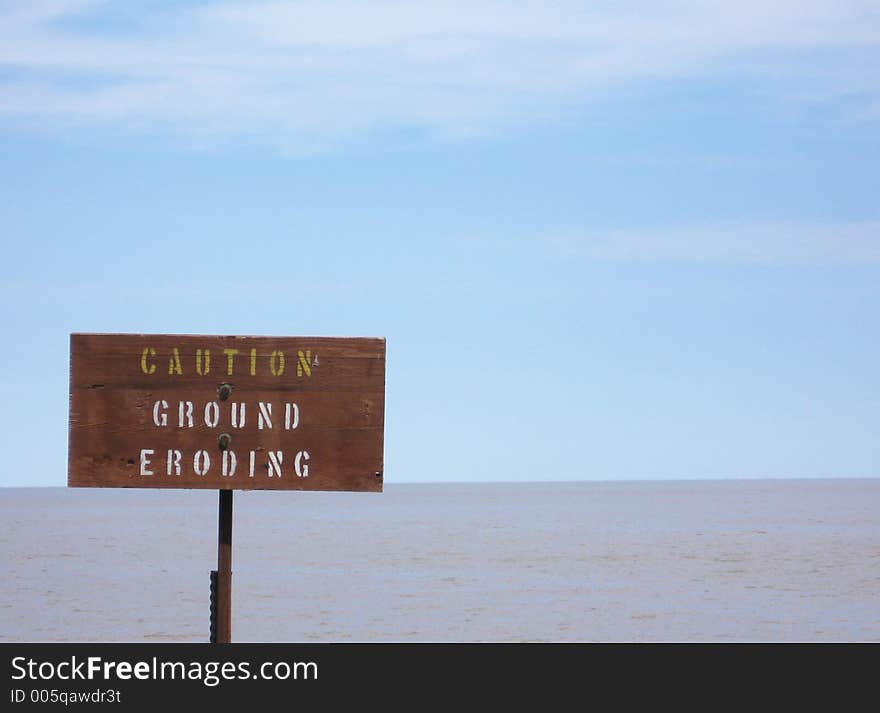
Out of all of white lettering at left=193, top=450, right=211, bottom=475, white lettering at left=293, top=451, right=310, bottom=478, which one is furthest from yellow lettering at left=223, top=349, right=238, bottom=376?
white lettering at left=293, top=451, right=310, bottom=478

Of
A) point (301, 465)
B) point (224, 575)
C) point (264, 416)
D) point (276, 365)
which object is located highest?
point (276, 365)

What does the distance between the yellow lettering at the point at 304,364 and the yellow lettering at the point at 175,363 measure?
795 millimetres

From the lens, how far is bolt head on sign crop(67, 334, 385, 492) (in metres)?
9.36

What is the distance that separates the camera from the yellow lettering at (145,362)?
942cm

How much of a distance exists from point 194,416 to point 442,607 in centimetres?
3728

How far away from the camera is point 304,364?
372 inches

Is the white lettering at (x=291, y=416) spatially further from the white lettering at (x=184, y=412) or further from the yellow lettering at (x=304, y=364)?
the white lettering at (x=184, y=412)

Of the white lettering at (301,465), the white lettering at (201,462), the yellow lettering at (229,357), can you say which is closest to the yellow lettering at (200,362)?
the yellow lettering at (229,357)

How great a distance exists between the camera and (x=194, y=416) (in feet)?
30.8

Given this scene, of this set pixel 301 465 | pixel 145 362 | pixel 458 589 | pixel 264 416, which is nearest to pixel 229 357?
pixel 264 416

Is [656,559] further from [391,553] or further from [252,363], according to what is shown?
[252,363]

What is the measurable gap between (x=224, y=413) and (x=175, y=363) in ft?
1.56

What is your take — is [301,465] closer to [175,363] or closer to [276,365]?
[276,365]
